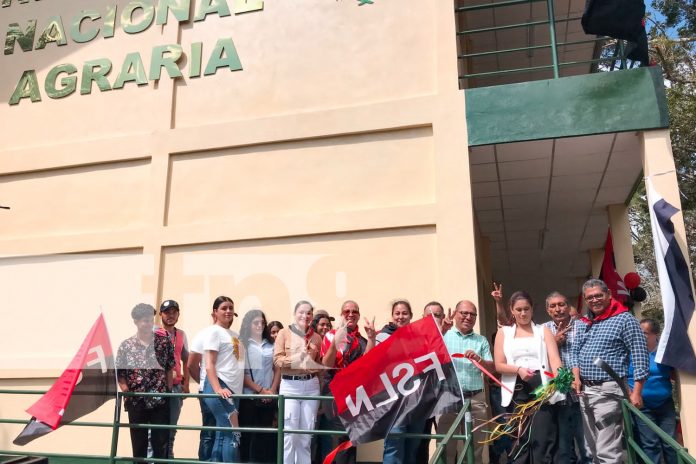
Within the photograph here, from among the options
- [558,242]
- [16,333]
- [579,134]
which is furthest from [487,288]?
[16,333]

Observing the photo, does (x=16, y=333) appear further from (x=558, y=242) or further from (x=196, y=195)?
(x=558, y=242)

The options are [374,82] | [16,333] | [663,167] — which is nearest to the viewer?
[663,167]

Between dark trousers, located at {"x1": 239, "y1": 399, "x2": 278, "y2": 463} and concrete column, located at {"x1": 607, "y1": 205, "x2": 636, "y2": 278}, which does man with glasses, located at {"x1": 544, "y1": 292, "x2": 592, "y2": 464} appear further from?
concrete column, located at {"x1": 607, "y1": 205, "x2": 636, "y2": 278}

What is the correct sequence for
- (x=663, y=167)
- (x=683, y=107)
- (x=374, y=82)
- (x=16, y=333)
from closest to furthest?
1. (x=663, y=167)
2. (x=374, y=82)
3. (x=16, y=333)
4. (x=683, y=107)

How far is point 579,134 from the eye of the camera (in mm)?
6363

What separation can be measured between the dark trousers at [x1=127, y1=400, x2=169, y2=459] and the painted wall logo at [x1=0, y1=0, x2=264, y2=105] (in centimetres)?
464

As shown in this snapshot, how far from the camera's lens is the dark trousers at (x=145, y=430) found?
16.6ft

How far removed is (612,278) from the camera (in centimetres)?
829

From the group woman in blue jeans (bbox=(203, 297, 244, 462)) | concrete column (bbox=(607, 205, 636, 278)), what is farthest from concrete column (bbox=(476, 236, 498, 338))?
woman in blue jeans (bbox=(203, 297, 244, 462))

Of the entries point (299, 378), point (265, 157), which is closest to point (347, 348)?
point (299, 378)

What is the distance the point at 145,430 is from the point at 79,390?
690 mm

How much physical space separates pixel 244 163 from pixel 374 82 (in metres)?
1.95

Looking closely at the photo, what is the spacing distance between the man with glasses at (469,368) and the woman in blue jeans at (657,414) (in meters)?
1.22

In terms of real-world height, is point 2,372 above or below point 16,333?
below
